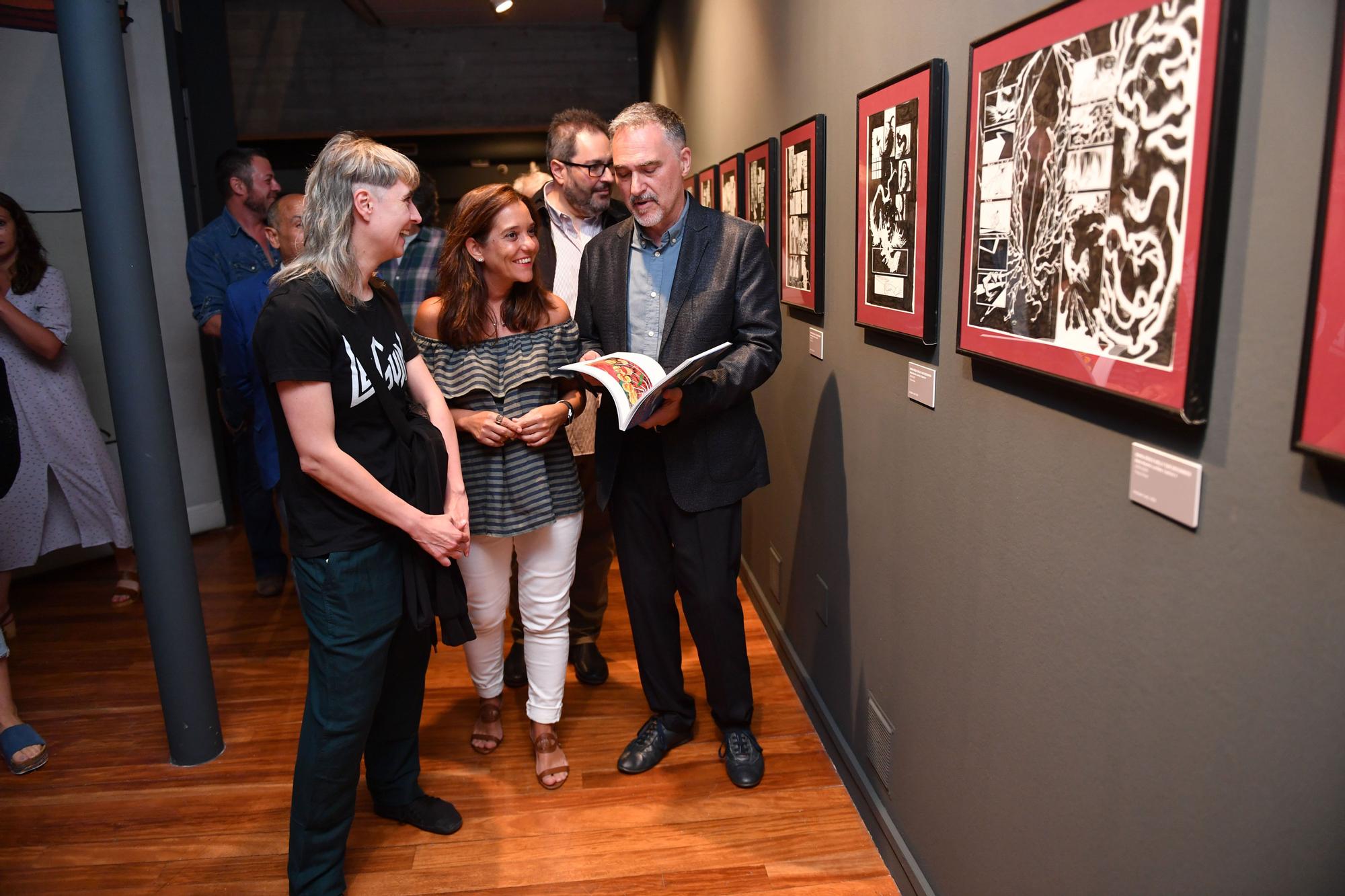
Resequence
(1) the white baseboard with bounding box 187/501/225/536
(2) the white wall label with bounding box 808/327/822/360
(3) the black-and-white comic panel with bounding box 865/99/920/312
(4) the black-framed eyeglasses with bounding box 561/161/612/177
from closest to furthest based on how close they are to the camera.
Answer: (3) the black-and-white comic panel with bounding box 865/99/920/312
(2) the white wall label with bounding box 808/327/822/360
(4) the black-framed eyeglasses with bounding box 561/161/612/177
(1) the white baseboard with bounding box 187/501/225/536

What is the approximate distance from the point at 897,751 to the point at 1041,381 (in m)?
1.13

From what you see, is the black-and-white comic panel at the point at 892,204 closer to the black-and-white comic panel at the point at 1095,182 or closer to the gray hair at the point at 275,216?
the black-and-white comic panel at the point at 1095,182

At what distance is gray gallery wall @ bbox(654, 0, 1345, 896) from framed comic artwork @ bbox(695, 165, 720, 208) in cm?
164

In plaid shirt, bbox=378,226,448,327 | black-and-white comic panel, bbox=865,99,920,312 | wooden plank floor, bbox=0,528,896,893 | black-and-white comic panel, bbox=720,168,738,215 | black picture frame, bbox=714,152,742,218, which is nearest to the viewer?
black-and-white comic panel, bbox=865,99,920,312

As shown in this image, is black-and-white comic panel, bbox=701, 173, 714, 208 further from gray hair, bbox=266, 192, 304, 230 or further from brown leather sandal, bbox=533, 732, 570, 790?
brown leather sandal, bbox=533, 732, 570, 790

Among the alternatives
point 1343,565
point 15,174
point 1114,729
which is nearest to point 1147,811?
point 1114,729

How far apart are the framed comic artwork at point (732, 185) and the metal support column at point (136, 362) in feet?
6.90

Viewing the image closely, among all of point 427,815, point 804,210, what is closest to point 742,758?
point 427,815

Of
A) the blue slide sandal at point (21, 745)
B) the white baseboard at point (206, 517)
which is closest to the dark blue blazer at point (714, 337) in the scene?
the blue slide sandal at point (21, 745)

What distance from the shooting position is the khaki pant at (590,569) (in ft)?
10.3

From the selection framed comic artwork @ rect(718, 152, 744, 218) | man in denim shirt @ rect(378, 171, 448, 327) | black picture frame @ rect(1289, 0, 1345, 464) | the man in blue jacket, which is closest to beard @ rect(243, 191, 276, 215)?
the man in blue jacket

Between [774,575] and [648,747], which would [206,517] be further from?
[648,747]

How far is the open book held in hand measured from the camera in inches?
74.7

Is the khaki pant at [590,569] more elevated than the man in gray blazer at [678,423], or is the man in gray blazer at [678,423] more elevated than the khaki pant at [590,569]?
the man in gray blazer at [678,423]
